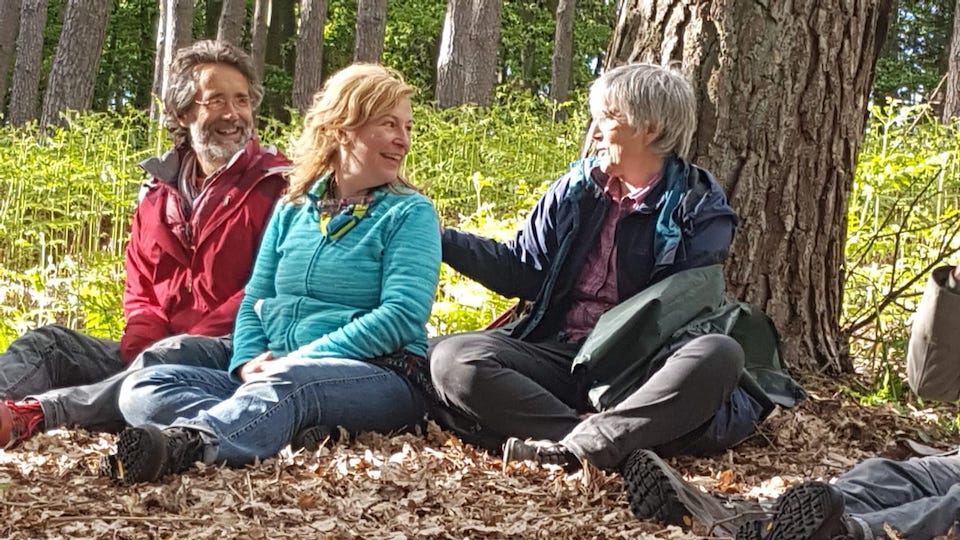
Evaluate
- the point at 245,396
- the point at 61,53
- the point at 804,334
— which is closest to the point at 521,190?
the point at 804,334

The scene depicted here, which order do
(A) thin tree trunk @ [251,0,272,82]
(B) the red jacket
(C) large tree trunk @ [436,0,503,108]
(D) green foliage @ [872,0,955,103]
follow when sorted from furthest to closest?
1. (D) green foliage @ [872,0,955,103]
2. (A) thin tree trunk @ [251,0,272,82]
3. (C) large tree trunk @ [436,0,503,108]
4. (B) the red jacket

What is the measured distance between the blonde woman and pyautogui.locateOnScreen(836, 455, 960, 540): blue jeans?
164 cm

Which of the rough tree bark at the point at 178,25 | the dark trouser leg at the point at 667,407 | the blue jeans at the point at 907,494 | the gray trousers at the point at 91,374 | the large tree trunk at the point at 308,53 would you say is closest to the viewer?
the blue jeans at the point at 907,494

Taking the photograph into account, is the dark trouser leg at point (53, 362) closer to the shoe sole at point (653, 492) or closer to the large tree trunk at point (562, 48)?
the shoe sole at point (653, 492)

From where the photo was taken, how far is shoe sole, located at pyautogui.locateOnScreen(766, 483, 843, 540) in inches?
121

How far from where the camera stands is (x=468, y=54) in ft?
47.3

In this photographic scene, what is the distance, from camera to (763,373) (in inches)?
180

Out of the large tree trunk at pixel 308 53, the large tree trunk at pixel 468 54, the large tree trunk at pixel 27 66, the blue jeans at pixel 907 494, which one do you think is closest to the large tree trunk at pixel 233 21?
the large tree trunk at pixel 468 54

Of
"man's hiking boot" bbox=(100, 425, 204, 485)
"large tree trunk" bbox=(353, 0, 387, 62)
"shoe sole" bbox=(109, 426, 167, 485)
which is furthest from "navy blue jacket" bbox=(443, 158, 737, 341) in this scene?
"large tree trunk" bbox=(353, 0, 387, 62)

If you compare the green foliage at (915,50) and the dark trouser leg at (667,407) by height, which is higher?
the green foliage at (915,50)

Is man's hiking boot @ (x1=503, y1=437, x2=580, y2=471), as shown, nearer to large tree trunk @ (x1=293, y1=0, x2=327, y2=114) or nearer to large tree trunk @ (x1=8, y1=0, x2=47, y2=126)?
large tree trunk @ (x1=293, y1=0, x2=327, y2=114)

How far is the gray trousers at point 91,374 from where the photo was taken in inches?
182

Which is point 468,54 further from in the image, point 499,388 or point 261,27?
point 499,388

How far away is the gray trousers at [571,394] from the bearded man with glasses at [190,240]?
0.89 metres
